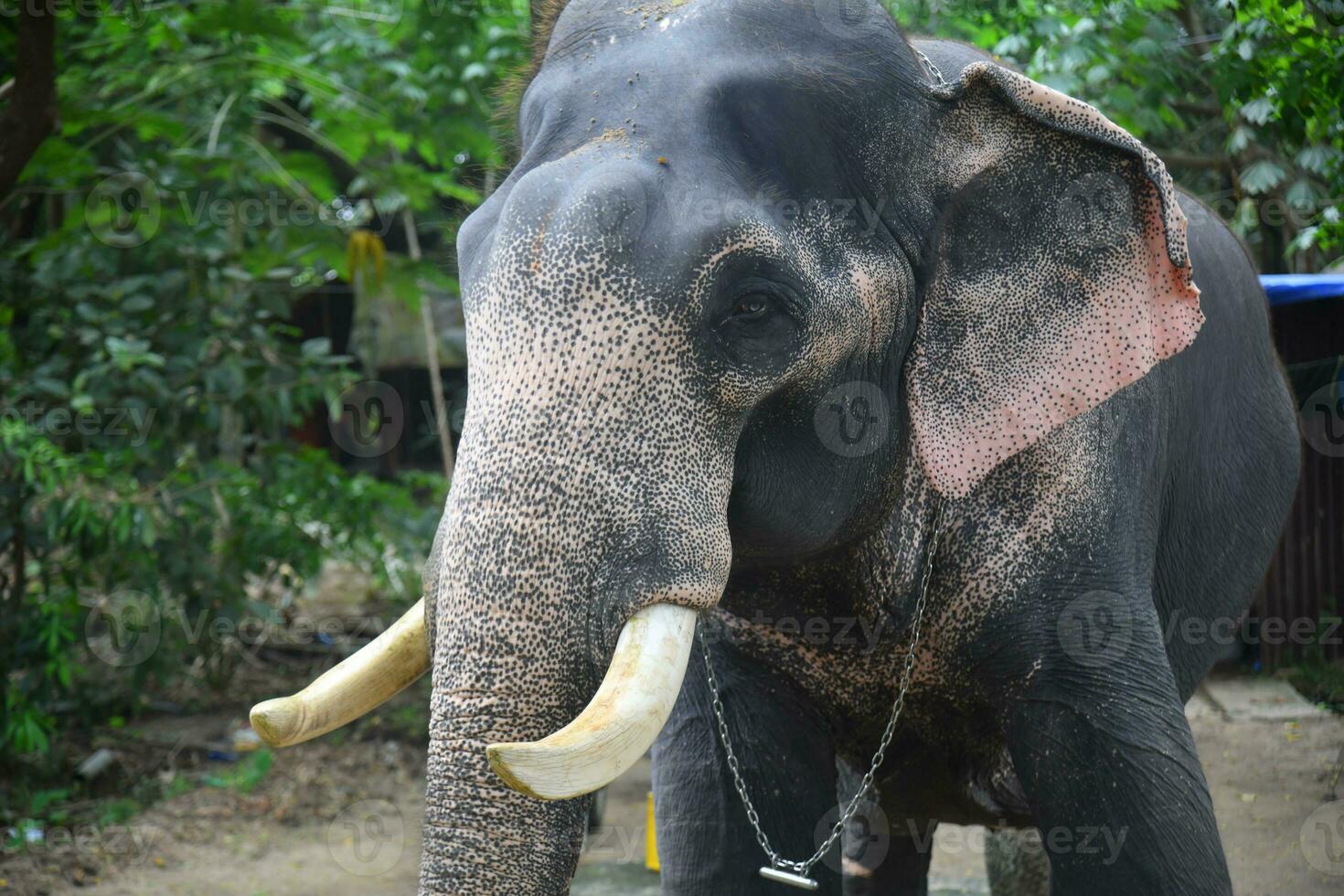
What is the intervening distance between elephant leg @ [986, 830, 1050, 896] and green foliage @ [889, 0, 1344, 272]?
80.0 inches

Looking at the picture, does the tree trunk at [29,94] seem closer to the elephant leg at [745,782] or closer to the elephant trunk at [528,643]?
the elephant leg at [745,782]

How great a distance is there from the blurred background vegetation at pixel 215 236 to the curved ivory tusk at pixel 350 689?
3007mm

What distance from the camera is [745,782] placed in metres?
2.40

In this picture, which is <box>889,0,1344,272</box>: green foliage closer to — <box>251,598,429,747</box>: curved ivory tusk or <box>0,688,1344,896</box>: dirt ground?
<box>0,688,1344,896</box>: dirt ground

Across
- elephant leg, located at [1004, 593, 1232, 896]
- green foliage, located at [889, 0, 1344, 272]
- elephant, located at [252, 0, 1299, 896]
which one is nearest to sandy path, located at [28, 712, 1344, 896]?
green foliage, located at [889, 0, 1344, 272]

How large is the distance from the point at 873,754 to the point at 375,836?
3.10 m

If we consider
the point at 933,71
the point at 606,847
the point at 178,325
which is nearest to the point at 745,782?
the point at 933,71

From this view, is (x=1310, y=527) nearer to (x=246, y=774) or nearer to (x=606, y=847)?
(x=606, y=847)

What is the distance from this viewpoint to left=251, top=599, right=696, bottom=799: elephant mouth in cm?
138

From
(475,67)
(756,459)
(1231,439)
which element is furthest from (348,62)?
(756,459)

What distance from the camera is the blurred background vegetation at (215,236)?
4.73m

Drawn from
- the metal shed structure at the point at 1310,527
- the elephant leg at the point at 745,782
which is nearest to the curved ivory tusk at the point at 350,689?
the elephant leg at the point at 745,782

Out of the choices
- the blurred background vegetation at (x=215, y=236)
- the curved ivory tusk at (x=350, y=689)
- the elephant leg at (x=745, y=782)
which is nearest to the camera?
the curved ivory tusk at (x=350, y=689)

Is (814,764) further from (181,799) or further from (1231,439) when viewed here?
(181,799)
